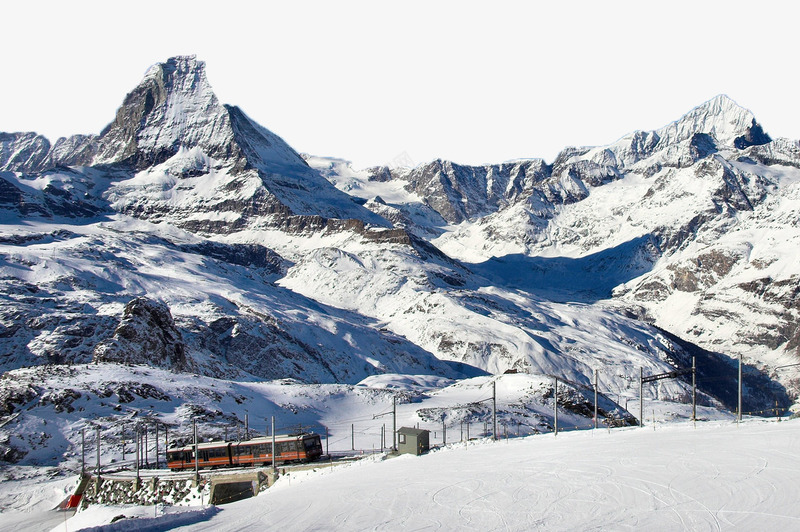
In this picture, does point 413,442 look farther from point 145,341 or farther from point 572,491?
point 145,341

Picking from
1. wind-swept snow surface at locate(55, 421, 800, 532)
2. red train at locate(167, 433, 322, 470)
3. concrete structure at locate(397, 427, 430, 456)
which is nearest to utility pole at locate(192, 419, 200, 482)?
red train at locate(167, 433, 322, 470)

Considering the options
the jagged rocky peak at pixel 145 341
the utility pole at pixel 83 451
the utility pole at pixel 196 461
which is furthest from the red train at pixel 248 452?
the jagged rocky peak at pixel 145 341

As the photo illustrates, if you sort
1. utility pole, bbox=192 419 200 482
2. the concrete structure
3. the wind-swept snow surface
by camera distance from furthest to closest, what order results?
1. the concrete structure
2. utility pole, bbox=192 419 200 482
3. the wind-swept snow surface

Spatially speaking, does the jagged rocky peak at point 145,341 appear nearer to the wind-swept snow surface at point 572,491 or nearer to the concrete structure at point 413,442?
the concrete structure at point 413,442

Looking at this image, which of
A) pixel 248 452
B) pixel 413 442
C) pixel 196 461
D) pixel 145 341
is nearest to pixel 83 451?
pixel 196 461

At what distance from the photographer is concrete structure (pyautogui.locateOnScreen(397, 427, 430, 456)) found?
256 ft

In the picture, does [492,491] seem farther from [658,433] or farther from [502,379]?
[502,379]

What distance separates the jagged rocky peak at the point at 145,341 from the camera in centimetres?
13873

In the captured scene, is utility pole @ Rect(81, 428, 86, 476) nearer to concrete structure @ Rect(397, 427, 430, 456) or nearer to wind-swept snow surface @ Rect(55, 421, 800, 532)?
wind-swept snow surface @ Rect(55, 421, 800, 532)

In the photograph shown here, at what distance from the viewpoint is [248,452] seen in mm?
80562

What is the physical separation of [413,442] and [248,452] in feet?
54.4

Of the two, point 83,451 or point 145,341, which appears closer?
point 83,451

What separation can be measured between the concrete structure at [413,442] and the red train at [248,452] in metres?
Result: 9.11

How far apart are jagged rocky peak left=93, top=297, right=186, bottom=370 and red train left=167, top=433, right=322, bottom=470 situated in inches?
2229
